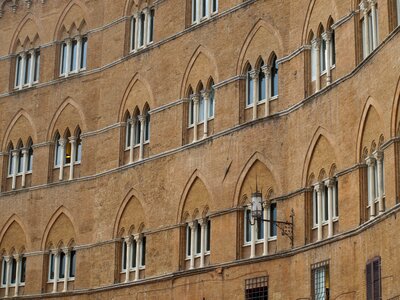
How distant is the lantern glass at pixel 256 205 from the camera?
27.8 metres

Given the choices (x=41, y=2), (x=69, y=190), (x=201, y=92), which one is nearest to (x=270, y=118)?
(x=201, y=92)

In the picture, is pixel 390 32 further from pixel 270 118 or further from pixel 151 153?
pixel 151 153

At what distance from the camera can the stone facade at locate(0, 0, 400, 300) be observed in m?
24.8

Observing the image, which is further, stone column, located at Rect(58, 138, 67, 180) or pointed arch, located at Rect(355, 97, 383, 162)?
stone column, located at Rect(58, 138, 67, 180)

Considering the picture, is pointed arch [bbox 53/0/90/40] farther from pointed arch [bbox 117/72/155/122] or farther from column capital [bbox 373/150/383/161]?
column capital [bbox 373/150/383/161]

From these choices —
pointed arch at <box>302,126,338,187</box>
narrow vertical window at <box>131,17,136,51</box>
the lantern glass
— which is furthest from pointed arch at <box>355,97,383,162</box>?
narrow vertical window at <box>131,17,136,51</box>

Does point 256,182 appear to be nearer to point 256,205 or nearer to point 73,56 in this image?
point 256,205

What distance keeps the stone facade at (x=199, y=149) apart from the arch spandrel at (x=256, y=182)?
41 millimetres

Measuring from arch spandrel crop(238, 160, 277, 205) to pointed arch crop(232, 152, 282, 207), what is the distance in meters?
0.04

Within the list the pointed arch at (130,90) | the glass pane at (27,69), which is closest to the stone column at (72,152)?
the pointed arch at (130,90)

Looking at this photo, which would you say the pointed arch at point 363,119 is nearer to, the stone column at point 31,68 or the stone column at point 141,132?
the stone column at point 141,132

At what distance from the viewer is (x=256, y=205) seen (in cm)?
2792

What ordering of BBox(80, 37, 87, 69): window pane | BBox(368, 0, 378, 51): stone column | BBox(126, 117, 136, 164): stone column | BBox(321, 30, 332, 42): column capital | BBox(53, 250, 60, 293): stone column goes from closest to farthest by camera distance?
1. BBox(368, 0, 378, 51): stone column
2. BBox(321, 30, 332, 42): column capital
3. BBox(126, 117, 136, 164): stone column
4. BBox(53, 250, 60, 293): stone column
5. BBox(80, 37, 87, 69): window pane

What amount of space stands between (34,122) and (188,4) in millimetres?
7763
